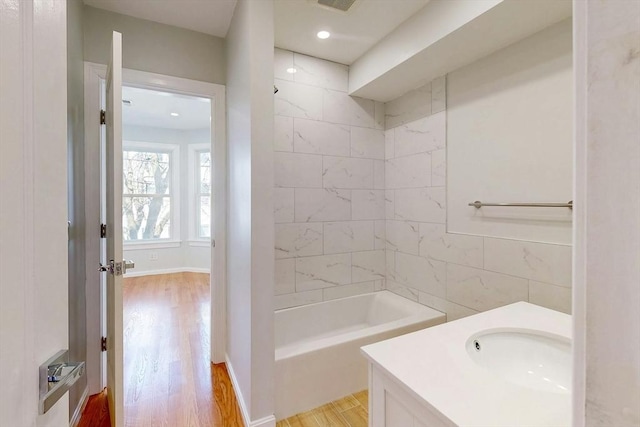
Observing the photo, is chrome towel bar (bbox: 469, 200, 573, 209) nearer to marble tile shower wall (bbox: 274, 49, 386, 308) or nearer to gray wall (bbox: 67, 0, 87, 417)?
marble tile shower wall (bbox: 274, 49, 386, 308)

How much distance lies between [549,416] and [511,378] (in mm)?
457

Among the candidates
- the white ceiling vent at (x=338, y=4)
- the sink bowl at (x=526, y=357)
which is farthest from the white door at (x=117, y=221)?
the sink bowl at (x=526, y=357)

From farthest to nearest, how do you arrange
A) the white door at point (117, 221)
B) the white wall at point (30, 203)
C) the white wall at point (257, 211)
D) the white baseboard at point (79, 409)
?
the white baseboard at point (79, 409) < the white wall at point (257, 211) < the white door at point (117, 221) < the white wall at point (30, 203)

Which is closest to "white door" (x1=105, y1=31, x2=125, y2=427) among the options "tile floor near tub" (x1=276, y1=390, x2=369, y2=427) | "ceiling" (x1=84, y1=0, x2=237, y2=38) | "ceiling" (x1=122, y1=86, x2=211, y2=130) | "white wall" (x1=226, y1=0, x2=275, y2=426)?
"white wall" (x1=226, y1=0, x2=275, y2=426)

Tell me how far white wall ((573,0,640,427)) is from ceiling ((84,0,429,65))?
189cm

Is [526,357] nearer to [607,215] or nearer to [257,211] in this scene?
[607,215]

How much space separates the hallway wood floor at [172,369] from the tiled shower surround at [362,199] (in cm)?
81

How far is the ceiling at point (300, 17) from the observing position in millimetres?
1926

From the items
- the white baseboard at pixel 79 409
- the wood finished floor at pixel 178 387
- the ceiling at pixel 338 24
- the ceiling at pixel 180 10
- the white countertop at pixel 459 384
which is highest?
the ceiling at pixel 180 10

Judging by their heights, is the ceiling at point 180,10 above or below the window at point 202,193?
above

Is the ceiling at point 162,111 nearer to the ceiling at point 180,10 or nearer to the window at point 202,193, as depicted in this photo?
the window at point 202,193

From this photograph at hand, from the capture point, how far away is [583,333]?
32 centimetres

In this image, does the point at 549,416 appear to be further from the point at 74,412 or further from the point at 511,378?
the point at 74,412

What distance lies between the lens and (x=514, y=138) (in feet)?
6.14
